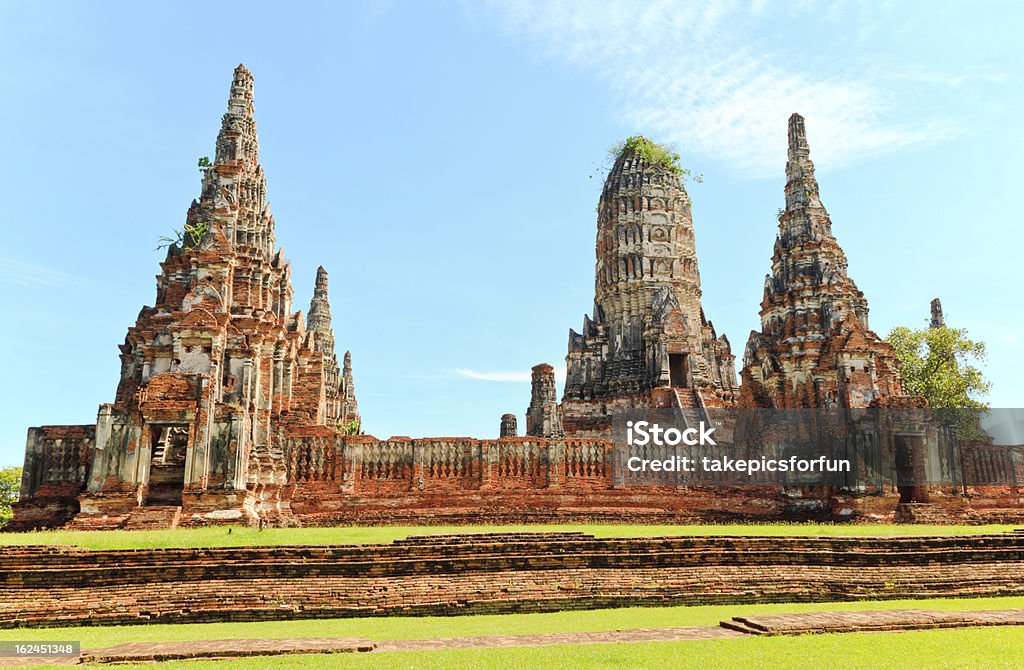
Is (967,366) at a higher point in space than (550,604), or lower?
higher

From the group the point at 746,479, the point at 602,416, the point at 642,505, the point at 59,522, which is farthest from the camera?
the point at 602,416

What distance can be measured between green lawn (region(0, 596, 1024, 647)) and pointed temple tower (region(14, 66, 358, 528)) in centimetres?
819

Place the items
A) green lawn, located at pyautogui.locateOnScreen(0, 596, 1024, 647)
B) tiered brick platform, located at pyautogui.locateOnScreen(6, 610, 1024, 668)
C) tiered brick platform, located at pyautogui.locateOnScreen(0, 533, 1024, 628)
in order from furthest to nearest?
tiered brick platform, located at pyautogui.locateOnScreen(0, 533, 1024, 628)
green lawn, located at pyautogui.locateOnScreen(0, 596, 1024, 647)
tiered brick platform, located at pyautogui.locateOnScreen(6, 610, 1024, 668)

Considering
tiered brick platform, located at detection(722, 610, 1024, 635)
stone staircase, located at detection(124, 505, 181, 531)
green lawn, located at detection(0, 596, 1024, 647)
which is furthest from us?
stone staircase, located at detection(124, 505, 181, 531)

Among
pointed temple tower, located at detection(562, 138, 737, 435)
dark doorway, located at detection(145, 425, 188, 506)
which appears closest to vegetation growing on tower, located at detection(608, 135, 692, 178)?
pointed temple tower, located at detection(562, 138, 737, 435)

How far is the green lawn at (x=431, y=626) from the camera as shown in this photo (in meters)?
9.55

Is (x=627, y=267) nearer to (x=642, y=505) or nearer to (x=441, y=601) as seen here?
(x=642, y=505)

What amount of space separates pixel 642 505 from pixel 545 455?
10.3 feet

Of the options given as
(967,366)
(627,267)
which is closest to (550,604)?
(627,267)

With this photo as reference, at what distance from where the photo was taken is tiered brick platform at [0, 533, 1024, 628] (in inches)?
439

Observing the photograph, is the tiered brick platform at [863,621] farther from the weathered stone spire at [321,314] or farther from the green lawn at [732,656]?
the weathered stone spire at [321,314]

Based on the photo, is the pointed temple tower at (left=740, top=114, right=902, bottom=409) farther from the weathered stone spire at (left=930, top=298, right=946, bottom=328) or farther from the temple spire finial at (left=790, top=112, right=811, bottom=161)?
the weathered stone spire at (left=930, top=298, right=946, bottom=328)

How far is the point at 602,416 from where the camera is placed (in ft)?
123

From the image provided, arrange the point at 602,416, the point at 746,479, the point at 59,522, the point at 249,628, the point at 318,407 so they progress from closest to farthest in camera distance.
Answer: the point at 249,628 → the point at 59,522 → the point at 746,479 → the point at 318,407 → the point at 602,416
